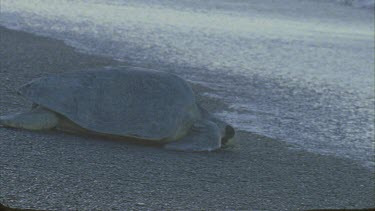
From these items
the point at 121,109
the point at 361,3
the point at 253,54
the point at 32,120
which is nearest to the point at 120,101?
the point at 121,109

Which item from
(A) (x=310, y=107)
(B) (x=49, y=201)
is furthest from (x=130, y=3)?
(B) (x=49, y=201)

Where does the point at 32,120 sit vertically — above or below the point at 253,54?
above

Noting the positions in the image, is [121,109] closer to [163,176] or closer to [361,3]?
[163,176]

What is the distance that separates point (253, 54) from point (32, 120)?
7.37 metres

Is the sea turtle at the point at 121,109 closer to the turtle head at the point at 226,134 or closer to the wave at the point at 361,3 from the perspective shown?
the turtle head at the point at 226,134

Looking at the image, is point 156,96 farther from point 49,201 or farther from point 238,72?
point 238,72

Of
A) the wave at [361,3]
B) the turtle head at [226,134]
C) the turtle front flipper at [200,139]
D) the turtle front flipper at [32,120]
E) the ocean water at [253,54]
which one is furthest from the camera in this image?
the wave at [361,3]

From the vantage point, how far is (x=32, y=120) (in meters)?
4.16

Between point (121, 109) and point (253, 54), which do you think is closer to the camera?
point (121, 109)

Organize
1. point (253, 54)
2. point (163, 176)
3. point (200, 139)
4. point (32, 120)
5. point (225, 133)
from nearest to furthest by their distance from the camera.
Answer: point (163, 176), point (32, 120), point (200, 139), point (225, 133), point (253, 54)

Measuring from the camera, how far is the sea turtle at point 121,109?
4219mm

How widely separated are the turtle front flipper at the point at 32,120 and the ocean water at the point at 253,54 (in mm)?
1784

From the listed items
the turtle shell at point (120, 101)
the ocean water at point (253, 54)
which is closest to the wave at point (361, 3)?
the ocean water at point (253, 54)

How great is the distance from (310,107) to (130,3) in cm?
1306
